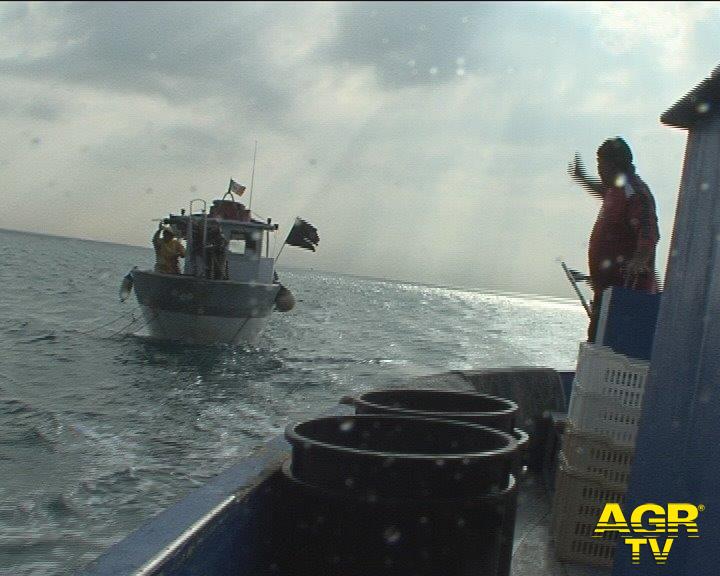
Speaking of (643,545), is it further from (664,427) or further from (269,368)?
(269,368)

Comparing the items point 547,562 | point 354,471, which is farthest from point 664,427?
point 547,562

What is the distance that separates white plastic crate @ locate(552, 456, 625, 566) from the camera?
3459 mm

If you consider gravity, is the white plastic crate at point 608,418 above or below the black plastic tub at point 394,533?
above

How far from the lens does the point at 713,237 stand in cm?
219

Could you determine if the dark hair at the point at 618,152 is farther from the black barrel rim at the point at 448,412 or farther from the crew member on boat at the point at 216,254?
the crew member on boat at the point at 216,254

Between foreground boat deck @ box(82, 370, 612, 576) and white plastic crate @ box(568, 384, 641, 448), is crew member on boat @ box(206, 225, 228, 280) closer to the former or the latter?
foreground boat deck @ box(82, 370, 612, 576)

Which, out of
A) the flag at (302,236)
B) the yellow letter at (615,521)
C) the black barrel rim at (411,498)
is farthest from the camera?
the flag at (302,236)

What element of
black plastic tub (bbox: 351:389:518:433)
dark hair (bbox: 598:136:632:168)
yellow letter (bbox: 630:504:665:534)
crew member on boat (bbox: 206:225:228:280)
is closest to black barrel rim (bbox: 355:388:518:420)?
black plastic tub (bbox: 351:389:518:433)

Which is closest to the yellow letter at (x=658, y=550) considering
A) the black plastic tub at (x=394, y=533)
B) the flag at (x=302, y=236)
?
the black plastic tub at (x=394, y=533)

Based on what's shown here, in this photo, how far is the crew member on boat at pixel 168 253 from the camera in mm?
22234

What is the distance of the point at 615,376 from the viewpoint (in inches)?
130

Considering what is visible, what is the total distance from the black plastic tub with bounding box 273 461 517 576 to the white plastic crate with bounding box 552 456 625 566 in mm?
1212

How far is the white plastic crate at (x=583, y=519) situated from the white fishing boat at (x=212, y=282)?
18526 mm

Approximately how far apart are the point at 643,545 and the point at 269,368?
20.0m
